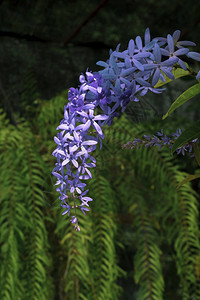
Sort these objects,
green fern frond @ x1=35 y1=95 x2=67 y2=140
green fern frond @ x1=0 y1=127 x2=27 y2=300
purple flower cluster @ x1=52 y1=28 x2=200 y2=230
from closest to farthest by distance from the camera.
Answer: purple flower cluster @ x1=52 y1=28 x2=200 y2=230 → green fern frond @ x1=0 y1=127 x2=27 y2=300 → green fern frond @ x1=35 y1=95 x2=67 y2=140

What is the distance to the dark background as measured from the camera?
1414mm

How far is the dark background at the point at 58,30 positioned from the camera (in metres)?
1.41

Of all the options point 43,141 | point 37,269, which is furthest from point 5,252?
point 43,141

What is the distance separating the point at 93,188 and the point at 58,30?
1.03m

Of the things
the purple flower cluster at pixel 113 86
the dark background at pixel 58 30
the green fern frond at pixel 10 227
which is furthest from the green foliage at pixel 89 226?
the purple flower cluster at pixel 113 86

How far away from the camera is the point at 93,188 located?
600 mm

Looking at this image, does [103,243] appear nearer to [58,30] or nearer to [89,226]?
[89,226]

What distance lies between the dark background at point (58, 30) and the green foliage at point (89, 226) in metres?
0.36

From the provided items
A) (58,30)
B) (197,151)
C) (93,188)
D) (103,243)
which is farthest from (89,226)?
(58,30)

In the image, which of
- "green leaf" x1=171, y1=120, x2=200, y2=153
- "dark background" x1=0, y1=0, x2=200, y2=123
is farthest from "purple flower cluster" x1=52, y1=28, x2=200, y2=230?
"dark background" x1=0, y1=0, x2=200, y2=123

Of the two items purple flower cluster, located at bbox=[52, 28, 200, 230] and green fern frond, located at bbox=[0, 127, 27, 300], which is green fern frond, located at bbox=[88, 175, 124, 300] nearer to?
green fern frond, located at bbox=[0, 127, 27, 300]

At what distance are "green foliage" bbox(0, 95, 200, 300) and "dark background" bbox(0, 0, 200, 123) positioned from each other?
36 centimetres

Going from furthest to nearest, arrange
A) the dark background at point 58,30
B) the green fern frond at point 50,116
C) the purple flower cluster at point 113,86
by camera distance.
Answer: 1. the dark background at point 58,30
2. the green fern frond at point 50,116
3. the purple flower cluster at point 113,86

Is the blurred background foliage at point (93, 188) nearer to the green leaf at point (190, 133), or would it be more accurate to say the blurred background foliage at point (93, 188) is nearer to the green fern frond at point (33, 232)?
the green fern frond at point (33, 232)
